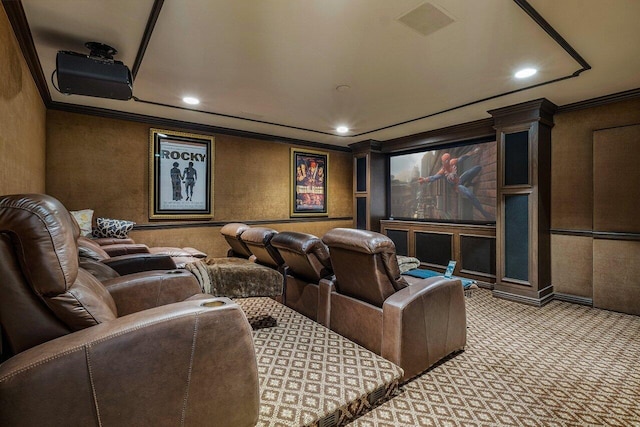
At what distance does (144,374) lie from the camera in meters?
1.11

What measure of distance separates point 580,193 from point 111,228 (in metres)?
5.81

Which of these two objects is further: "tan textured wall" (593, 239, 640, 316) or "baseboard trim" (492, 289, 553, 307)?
"baseboard trim" (492, 289, 553, 307)

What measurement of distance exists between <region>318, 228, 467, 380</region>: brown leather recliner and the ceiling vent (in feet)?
4.79

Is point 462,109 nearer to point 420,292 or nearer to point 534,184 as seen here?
point 534,184

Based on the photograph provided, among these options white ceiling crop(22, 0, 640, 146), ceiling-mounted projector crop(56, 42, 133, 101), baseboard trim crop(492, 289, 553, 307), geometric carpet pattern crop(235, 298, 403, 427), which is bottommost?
baseboard trim crop(492, 289, 553, 307)

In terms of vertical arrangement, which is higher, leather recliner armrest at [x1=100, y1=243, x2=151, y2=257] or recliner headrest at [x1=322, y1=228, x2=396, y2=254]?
recliner headrest at [x1=322, y1=228, x2=396, y2=254]

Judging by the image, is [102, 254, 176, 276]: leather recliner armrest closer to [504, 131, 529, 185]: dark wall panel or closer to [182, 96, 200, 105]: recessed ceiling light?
[182, 96, 200, 105]: recessed ceiling light

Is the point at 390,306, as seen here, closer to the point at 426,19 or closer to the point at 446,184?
the point at 426,19

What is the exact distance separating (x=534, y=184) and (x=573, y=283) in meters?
1.34

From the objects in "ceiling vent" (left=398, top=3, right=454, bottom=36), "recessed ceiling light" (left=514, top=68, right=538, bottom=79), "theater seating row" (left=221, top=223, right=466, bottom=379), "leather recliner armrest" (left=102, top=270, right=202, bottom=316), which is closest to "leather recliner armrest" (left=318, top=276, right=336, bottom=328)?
"theater seating row" (left=221, top=223, right=466, bottom=379)

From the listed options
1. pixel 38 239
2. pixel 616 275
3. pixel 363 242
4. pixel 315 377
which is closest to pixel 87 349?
pixel 38 239

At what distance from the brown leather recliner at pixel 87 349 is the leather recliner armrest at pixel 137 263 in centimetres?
137

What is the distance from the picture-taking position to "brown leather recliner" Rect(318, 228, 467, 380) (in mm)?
1991

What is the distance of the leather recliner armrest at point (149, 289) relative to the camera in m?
1.93
